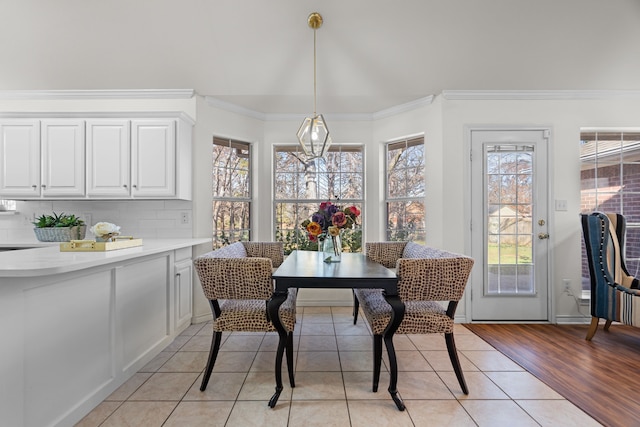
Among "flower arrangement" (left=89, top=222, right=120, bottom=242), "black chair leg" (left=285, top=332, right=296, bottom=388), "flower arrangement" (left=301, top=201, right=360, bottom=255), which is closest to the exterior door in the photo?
"flower arrangement" (left=301, top=201, right=360, bottom=255)

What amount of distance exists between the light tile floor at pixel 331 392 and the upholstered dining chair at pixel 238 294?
201mm

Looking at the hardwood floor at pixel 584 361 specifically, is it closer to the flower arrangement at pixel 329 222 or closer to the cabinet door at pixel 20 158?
the flower arrangement at pixel 329 222

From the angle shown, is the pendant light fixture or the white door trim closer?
the pendant light fixture

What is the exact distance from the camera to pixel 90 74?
3135 mm

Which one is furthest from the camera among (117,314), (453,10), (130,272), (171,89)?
(171,89)

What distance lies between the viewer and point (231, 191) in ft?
12.2

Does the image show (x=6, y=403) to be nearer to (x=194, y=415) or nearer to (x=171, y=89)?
(x=194, y=415)

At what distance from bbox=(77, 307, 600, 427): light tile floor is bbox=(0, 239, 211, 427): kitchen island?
19 centimetres

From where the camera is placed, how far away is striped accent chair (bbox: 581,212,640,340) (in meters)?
2.66

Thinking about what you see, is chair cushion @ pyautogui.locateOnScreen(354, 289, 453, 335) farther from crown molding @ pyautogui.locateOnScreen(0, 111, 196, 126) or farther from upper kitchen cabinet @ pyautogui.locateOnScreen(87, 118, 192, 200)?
crown molding @ pyautogui.locateOnScreen(0, 111, 196, 126)

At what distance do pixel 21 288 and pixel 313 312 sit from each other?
8.69 ft

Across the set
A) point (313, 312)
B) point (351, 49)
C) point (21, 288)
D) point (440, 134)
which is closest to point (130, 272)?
point (21, 288)

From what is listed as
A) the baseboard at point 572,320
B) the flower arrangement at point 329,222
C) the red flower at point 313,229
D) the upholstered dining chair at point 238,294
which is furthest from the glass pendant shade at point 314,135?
the baseboard at point 572,320

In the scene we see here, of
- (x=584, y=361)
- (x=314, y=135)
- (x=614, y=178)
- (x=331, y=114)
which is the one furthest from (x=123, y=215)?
(x=614, y=178)
